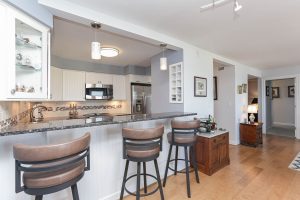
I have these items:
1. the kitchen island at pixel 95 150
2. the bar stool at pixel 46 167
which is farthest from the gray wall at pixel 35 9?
the bar stool at pixel 46 167

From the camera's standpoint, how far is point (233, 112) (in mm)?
4574

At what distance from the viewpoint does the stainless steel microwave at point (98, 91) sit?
4219 millimetres

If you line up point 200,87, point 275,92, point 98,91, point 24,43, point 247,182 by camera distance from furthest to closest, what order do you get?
1. point 275,92
2. point 98,91
3. point 200,87
4. point 247,182
5. point 24,43

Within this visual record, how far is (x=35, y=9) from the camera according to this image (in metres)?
1.57

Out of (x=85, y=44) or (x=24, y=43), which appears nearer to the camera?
(x=24, y=43)

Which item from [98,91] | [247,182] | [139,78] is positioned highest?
[139,78]

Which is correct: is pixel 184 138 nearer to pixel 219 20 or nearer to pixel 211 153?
pixel 211 153

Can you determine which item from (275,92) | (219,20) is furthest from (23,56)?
(275,92)

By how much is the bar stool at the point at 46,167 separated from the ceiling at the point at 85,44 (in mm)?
1811

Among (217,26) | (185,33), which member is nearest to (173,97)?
(185,33)

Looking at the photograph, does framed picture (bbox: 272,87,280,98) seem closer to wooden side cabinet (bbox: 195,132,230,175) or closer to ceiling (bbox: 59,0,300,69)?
ceiling (bbox: 59,0,300,69)

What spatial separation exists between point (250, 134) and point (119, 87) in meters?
3.84

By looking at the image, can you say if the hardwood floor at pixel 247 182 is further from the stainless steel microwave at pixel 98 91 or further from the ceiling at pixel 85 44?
the stainless steel microwave at pixel 98 91

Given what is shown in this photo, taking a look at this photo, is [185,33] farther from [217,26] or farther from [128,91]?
[128,91]
